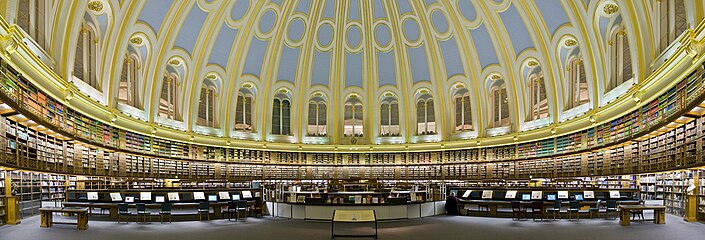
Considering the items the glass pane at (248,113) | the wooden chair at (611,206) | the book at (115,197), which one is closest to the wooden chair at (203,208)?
the book at (115,197)

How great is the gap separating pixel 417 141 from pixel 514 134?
676 cm

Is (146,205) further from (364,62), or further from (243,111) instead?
(364,62)

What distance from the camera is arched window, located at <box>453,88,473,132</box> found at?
31969mm

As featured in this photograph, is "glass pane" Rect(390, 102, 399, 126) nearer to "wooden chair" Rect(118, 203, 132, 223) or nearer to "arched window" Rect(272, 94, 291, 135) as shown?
"arched window" Rect(272, 94, 291, 135)

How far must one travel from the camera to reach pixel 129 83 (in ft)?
79.7

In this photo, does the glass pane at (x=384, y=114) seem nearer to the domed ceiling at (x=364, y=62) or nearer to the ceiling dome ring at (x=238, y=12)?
the domed ceiling at (x=364, y=62)

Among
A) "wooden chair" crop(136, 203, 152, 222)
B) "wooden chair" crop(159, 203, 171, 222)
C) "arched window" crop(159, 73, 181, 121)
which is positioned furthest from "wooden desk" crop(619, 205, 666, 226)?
"arched window" crop(159, 73, 181, 121)

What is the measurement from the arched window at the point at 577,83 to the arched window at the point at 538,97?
2215 mm

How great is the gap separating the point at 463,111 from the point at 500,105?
2555 mm

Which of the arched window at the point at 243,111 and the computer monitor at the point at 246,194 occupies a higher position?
the arched window at the point at 243,111

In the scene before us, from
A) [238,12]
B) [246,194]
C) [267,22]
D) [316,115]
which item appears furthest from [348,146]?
[246,194]

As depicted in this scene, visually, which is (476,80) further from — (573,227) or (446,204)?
(573,227)

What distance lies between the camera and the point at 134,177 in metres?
23.9

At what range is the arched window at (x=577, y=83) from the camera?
24.3 meters
